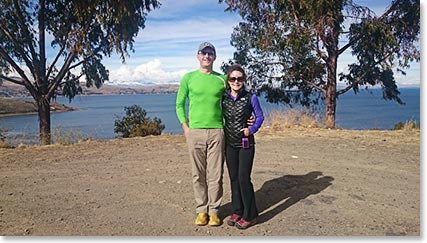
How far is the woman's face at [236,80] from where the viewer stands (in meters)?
3.78

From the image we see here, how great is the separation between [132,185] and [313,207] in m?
2.26

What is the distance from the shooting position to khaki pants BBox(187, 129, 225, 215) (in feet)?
12.6

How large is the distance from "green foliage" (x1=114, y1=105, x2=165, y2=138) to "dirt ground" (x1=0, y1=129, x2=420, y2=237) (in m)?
3.76

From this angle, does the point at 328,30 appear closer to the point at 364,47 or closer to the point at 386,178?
the point at 364,47

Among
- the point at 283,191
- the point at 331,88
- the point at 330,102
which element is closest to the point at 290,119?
the point at 330,102

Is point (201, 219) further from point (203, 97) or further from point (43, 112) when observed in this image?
point (43, 112)

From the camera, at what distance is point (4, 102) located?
100 feet

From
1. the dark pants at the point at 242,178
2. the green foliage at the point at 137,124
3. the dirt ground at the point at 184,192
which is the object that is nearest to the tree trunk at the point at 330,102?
the green foliage at the point at 137,124

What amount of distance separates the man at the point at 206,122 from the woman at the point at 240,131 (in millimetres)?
72

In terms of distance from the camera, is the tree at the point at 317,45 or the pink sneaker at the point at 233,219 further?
the tree at the point at 317,45

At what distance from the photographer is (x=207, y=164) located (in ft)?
13.0

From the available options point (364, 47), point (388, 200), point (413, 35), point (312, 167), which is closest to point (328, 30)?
point (364, 47)

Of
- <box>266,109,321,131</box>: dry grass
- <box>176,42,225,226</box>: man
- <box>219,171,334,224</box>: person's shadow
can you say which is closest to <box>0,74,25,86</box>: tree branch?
<box>266,109,321,131</box>: dry grass

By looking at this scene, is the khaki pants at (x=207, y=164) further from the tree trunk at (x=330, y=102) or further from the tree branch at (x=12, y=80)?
the tree trunk at (x=330, y=102)
